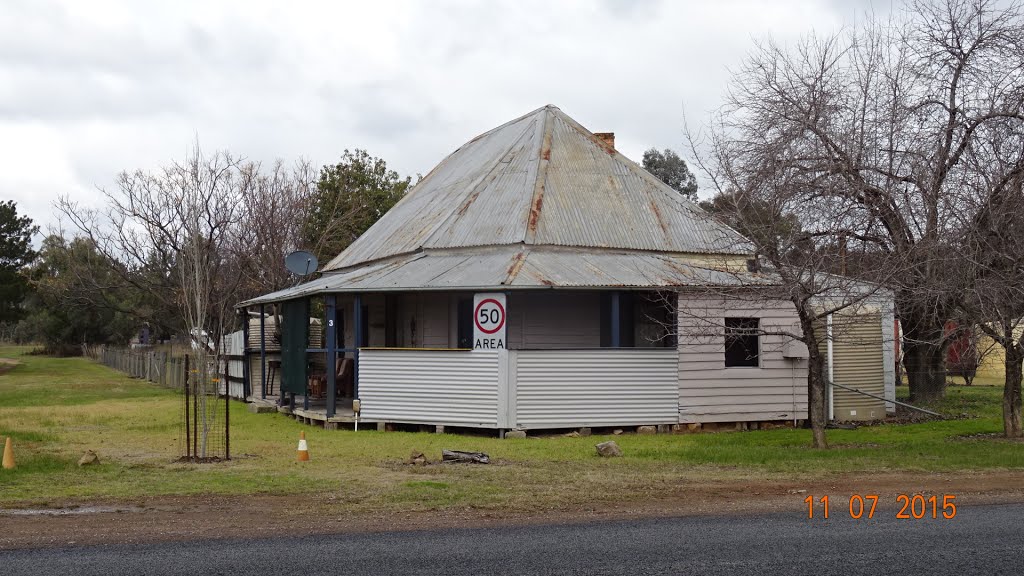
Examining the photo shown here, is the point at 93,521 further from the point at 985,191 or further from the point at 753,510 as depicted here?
the point at 985,191

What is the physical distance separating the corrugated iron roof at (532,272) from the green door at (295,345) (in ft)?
2.28

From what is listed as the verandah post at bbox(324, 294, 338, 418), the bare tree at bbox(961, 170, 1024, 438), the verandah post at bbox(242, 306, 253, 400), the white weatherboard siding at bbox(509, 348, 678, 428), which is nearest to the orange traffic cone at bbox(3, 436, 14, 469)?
the verandah post at bbox(324, 294, 338, 418)

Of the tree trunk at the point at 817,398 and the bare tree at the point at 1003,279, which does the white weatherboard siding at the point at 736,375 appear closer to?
the tree trunk at the point at 817,398

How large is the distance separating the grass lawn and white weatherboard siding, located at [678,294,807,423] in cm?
74

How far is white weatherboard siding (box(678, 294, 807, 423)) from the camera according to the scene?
19.1 metres

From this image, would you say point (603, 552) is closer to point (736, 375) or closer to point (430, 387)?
point (430, 387)

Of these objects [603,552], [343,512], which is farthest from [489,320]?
[603,552]

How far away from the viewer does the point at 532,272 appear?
18.7 m

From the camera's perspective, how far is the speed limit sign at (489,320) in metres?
18.1

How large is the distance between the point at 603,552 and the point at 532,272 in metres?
10.7

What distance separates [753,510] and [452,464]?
4.86 meters

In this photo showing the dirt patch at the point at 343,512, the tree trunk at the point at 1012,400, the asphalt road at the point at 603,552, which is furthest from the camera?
the tree trunk at the point at 1012,400

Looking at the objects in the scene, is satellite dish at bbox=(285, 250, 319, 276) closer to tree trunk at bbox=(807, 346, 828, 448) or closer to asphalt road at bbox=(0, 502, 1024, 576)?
tree trunk at bbox=(807, 346, 828, 448)

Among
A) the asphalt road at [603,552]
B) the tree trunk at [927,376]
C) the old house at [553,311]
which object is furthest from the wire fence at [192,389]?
the tree trunk at [927,376]
